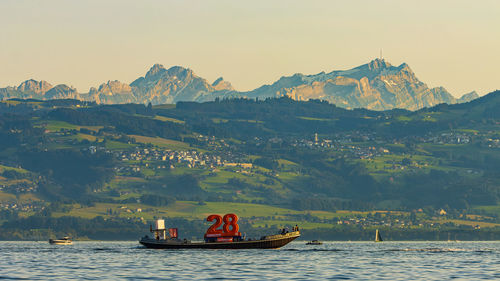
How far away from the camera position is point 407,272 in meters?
137

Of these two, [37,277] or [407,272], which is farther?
[407,272]

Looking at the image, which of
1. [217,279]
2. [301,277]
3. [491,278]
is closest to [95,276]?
[217,279]

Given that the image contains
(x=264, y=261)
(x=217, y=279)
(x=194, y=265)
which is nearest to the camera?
(x=217, y=279)

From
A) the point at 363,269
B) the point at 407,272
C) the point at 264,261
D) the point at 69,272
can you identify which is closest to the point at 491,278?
the point at 407,272

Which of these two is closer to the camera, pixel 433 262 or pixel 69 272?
pixel 69 272

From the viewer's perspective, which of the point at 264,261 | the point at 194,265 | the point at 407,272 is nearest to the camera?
the point at 407,272

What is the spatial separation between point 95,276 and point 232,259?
44.9 meters

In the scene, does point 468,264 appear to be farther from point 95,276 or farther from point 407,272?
point 95,276

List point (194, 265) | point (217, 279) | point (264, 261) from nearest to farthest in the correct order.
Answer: point (217, 279) → point (194, 265) → point (264, 261)

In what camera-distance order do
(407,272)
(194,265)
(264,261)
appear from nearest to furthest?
(407,272), (194,265), (264,261)

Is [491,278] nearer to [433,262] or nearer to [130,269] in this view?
[433,262]

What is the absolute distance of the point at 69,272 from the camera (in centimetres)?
13825

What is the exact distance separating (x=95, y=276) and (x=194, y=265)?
26.5 meters

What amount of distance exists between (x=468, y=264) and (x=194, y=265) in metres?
48.7
